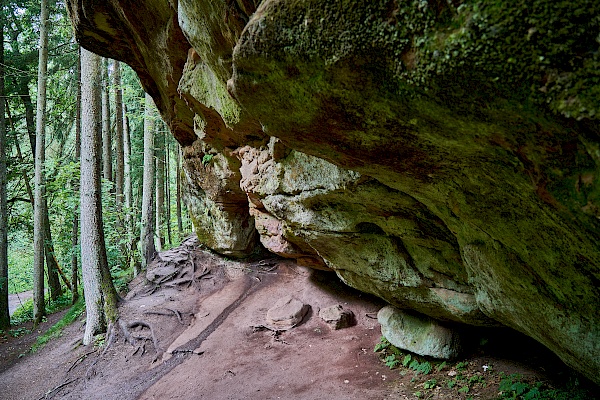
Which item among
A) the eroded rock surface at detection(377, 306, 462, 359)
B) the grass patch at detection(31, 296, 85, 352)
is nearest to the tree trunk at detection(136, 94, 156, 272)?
the grass patch at detection(31, 296, 85, 352)

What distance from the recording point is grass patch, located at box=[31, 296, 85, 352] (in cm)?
1084

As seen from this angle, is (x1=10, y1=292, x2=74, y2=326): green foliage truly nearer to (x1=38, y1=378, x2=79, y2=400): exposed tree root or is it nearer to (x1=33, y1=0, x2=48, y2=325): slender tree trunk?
(x1=33, y1=0, x2=48, y2=325): slender tree trunk

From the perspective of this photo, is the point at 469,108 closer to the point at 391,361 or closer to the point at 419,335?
the point at 419,335

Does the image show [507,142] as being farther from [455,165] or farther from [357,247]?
[357,247]

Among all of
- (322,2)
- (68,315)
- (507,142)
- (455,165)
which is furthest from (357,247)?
(68,315)

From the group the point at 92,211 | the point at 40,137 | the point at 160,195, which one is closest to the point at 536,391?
the point at 92,211

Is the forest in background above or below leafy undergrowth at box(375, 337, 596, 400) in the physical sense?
above

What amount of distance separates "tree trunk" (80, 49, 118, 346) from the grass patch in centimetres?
220

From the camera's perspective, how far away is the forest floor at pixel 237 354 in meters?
5.93

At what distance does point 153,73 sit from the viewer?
7.71 metres

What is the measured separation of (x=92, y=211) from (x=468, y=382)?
9377mm

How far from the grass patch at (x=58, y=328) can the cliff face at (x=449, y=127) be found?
10.0 m

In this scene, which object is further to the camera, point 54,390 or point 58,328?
point 58,328

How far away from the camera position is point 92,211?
375 inches
